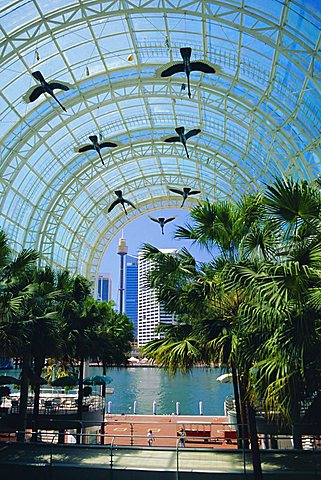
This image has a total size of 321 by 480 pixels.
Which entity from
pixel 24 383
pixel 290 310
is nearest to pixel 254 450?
pixel 290 310

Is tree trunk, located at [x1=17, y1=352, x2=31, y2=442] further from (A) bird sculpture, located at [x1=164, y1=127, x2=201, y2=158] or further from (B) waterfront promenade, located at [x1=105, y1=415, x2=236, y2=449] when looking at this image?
(A) bird sculpture, located at [x1=164, y1=127, x2=201, y2=158]

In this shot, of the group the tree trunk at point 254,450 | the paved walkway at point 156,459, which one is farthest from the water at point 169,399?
the tree trunk at point 254,450

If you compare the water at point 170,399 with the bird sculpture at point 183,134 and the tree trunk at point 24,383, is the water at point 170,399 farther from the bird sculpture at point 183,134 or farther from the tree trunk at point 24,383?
the tree trunk at point 24,383

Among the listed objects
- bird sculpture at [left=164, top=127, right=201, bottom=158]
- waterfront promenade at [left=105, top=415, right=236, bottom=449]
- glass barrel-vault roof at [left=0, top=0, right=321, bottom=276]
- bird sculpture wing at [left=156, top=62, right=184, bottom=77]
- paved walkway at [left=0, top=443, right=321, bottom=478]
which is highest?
glass barrel-vault roof at [left=0, top=0, right=321, bottom=276]

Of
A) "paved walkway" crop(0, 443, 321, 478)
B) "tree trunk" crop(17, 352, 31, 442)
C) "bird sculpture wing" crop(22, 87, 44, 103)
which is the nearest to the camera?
"paved walkway" crop(0, 443, 321, 478)

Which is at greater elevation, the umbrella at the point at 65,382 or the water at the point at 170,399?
the umbrella at the point at 65,382

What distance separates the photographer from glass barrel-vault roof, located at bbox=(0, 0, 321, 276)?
2214 cm

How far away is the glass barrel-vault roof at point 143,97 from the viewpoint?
2214 centimetres

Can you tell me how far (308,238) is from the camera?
816cm

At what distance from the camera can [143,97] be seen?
100.0ft

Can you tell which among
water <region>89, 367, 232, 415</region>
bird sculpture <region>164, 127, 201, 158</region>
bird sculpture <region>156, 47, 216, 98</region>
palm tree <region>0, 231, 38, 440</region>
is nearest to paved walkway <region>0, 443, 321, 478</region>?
palm tree <region>0, 231, 38, 440</region>

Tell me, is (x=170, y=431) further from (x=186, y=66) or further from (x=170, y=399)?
(x=170, y=399)

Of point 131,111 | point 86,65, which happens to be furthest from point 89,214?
point 86,65

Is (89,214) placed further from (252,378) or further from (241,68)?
(252,378)
